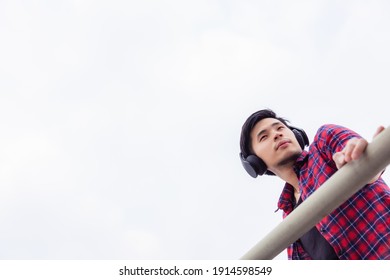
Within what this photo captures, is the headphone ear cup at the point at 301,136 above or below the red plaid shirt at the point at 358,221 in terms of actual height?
above

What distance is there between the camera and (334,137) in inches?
73.4

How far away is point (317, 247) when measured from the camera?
1903 mm

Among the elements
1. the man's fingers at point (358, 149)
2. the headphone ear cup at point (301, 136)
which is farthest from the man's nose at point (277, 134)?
the man's fingers at point (358, 149)

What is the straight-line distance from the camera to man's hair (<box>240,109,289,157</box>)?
240 cm

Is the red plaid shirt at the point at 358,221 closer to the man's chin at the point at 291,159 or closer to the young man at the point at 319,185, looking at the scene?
the young man at the point at 319,185

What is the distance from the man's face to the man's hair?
2 cm

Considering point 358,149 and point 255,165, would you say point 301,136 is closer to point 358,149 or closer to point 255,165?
point 255,165

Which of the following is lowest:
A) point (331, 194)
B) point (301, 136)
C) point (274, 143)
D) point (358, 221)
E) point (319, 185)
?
point (331, 194)

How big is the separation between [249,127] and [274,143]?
0.19m

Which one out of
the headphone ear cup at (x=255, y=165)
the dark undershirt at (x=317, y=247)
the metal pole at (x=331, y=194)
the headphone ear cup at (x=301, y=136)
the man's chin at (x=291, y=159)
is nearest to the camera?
the metal pole at (x=331, y=194)

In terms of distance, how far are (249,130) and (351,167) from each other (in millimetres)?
1543

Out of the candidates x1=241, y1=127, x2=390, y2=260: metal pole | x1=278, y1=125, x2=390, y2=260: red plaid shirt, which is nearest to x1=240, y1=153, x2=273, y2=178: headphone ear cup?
x1=278, y1=125, x2=390, y2=260: red plaid shirt

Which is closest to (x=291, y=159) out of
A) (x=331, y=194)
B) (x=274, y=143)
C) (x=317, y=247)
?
(x=274, y=143)

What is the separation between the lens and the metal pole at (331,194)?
0.84 m
